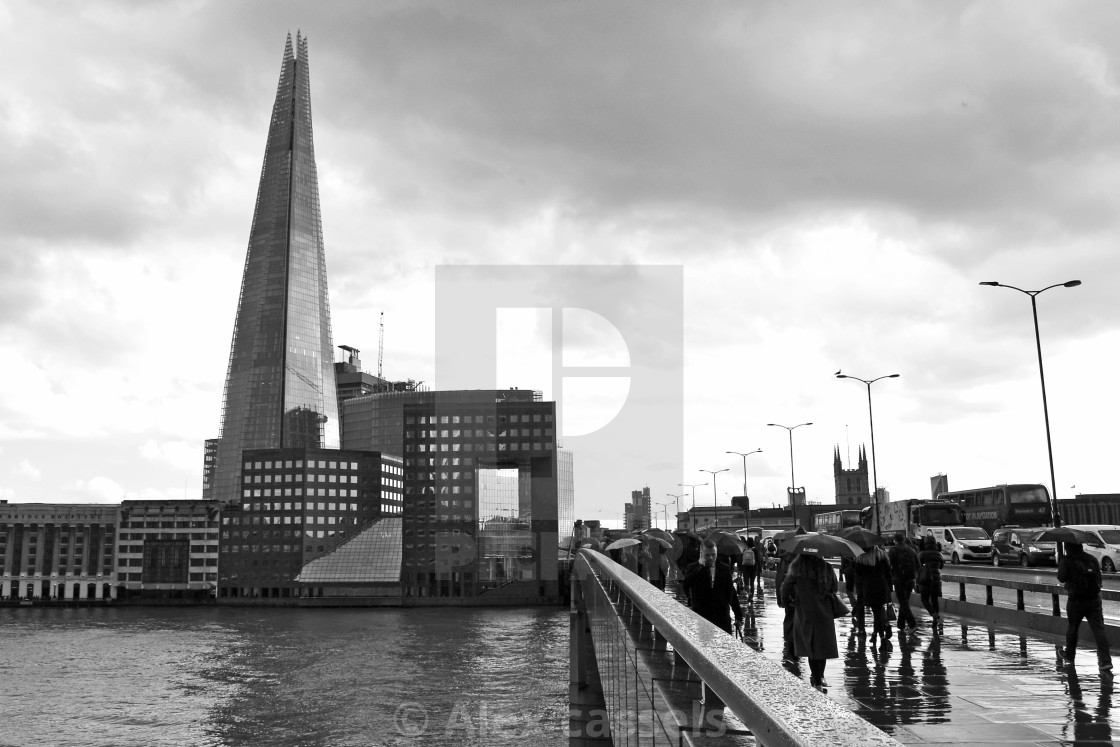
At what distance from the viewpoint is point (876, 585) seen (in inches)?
672

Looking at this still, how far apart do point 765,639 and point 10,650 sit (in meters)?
104

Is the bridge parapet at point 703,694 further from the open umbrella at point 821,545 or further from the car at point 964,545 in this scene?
the car at point 964,545

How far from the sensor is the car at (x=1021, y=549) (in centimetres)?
4419

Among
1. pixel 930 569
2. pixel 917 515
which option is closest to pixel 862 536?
pixel 930 569

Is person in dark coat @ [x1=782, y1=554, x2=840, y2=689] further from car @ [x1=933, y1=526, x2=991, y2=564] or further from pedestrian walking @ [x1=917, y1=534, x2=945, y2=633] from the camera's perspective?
car @ [x1=933, y1=526, x2=991, y2=564]

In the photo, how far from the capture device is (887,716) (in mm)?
10250

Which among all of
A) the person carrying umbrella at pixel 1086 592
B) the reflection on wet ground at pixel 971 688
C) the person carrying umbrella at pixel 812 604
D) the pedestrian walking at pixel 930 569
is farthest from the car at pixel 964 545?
the person carrying umbrella at pixel 812 604

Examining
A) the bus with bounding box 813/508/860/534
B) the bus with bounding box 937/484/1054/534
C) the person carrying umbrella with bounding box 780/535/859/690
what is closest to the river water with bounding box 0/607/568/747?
the bus with bounding box 813/508/860/534

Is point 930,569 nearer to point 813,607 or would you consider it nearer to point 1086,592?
point 1086,592

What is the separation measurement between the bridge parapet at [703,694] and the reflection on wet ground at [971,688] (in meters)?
0.87

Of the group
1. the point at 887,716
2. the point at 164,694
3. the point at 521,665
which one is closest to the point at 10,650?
the point at 164,694

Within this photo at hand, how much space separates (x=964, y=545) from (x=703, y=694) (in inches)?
2073

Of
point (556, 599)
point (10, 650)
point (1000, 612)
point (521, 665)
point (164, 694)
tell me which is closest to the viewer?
point (1000, 612)

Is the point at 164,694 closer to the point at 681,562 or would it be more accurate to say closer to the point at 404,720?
the point at 404,720
